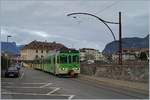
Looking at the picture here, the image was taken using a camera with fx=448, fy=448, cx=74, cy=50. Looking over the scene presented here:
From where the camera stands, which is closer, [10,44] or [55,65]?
[55,65]

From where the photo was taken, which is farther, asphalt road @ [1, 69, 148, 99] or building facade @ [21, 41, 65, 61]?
building facade @ [21, 41, 65, 61]

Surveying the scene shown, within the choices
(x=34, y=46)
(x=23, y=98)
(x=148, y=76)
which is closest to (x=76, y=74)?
(x=148, y=76)

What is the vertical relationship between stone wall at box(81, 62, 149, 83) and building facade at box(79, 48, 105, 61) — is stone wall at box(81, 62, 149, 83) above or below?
below

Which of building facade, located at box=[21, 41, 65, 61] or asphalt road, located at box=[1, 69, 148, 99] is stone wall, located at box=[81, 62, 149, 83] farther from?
building facade, located at box=[21, 41, 65, 61]

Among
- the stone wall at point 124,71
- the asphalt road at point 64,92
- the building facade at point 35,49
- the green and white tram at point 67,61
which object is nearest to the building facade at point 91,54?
the building facade at point 35,49

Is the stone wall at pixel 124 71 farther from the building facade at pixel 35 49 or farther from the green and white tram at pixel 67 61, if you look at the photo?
the building facade at pixel 35 49

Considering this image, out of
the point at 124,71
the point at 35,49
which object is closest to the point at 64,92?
the point at 124,71

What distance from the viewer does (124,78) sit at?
127ft

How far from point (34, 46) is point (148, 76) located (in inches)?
6587

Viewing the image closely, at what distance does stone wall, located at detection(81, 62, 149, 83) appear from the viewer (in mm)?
33062

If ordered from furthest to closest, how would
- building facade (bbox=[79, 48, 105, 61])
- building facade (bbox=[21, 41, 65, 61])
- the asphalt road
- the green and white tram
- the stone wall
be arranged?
building facade (bbox=[21, 41, 65, 61]), building facade (bbox=[79, 48, 105, 61]), the green and white tram, the stone wall, the asphalt road

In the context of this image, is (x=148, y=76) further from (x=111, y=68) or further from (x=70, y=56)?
(x=70, y=56)

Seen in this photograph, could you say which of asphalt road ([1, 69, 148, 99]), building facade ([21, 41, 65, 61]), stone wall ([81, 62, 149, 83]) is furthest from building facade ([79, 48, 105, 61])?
asphalt road ([1, 69, 148, 99])

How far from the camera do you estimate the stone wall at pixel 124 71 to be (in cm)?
3306
